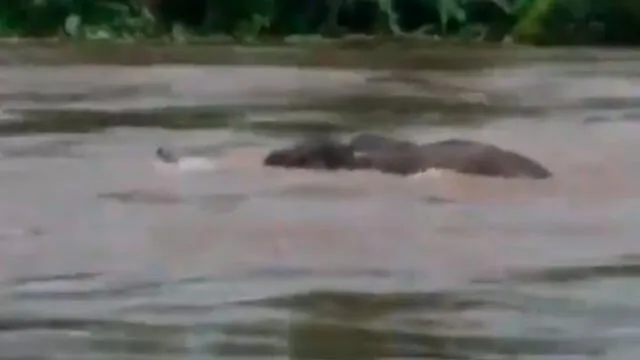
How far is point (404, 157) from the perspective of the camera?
0.90 metres

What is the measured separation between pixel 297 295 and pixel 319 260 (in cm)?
4

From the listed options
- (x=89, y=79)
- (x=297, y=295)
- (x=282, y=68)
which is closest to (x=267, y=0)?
(x=282, y=68)

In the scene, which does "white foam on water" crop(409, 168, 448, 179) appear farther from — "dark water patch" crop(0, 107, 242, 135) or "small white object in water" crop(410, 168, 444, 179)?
"dark water patch" crop(0, 107, 242, 135)

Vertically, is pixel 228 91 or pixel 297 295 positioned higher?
pixel 228 91

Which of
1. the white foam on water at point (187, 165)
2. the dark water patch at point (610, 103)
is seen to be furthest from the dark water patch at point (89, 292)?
the dark water patch at point (610, 103)

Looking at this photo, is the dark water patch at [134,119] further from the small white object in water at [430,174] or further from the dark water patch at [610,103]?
the dark water patch at [610,103]

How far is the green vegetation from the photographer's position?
94cm

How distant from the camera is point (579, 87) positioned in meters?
0.94

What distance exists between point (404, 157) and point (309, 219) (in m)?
0.10

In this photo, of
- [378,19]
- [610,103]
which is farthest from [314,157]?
[610,103]

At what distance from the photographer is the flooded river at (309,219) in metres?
0.80

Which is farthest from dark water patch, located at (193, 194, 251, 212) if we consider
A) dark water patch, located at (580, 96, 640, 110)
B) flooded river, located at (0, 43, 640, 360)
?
dark water patch, located at (580, 96, 640, 110)

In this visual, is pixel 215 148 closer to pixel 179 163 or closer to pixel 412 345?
pixel 179 163

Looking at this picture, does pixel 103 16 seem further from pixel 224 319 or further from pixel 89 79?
pixel 224 319
